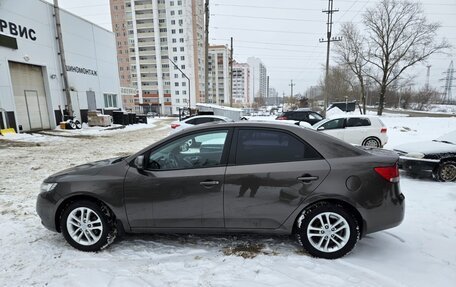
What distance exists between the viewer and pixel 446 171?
218 inches

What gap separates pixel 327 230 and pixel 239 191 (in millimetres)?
1072

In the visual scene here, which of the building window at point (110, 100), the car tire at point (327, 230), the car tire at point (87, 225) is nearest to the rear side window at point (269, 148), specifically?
the car tire at point (327, 230)

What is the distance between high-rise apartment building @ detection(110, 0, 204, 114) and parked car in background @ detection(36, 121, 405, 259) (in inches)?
2646

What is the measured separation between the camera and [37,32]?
17.4 metres

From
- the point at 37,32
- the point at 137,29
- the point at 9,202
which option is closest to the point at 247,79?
the point at 137,29

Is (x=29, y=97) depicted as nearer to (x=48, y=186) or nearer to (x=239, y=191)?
(x=48, y=186)

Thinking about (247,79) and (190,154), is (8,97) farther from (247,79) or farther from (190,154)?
(247,79)

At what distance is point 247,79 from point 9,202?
12506 cm

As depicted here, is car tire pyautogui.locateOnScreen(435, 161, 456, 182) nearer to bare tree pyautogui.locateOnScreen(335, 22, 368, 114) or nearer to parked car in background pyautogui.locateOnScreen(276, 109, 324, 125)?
parked car in background pyautogui.locateOnScreen(276, 109, 324, 125)

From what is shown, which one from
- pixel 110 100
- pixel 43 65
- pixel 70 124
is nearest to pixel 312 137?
pixel 70 124

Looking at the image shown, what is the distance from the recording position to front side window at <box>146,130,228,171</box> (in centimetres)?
296

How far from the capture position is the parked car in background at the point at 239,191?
276 centimetres

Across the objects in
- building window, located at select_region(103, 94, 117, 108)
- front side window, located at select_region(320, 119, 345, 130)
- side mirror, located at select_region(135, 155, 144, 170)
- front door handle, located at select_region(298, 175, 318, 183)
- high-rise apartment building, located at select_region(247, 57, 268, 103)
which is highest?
high-rise apartment building, located at select_region(247, 57, 268, 103)

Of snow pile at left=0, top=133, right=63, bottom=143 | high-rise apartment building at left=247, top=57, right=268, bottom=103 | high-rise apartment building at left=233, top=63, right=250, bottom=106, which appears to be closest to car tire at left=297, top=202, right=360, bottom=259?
snow pile at left=0, top=133, right=63, bottom=143
